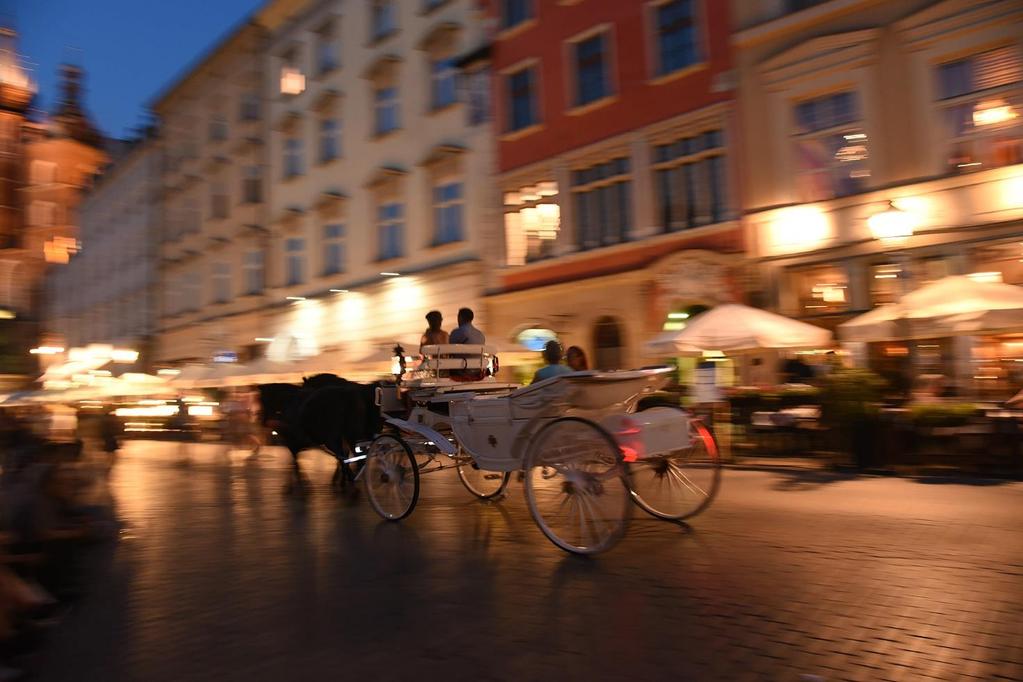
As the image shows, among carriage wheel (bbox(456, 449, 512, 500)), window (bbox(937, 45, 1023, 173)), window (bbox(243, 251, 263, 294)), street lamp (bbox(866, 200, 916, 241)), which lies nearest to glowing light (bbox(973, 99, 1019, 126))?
window (bbox(937, 45, 1023, 173))

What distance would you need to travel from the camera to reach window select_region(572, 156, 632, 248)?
2012cm

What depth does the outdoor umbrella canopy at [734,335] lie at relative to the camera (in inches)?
507

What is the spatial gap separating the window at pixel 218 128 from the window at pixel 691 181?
23.2 m

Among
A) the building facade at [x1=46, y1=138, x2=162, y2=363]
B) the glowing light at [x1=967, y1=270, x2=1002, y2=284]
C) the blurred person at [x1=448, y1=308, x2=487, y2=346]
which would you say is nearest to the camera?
the blurred person at [x1=448, y1=308, x2=487, y2=346]

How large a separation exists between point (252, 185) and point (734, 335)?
25.6 meters

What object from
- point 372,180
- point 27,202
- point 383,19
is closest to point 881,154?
point 27,202

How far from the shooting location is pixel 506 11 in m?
23.0

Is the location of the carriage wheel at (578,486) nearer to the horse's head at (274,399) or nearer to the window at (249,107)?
the horse's head at (274,399)

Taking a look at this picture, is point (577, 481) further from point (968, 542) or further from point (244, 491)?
point (244, 491)

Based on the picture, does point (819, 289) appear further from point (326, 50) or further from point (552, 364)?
point (326, 50)

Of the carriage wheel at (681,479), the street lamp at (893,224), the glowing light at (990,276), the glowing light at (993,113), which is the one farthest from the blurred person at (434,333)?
the glowing light at (993,113)

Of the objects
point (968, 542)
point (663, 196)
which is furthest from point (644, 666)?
point (663, 196)

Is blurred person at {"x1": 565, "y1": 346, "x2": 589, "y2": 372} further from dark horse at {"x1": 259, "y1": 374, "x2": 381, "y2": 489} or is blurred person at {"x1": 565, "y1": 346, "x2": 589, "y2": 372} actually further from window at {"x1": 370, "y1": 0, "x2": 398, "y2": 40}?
window at {"x1": 370, "y1": 0, "x2": 398, "y2": 40}

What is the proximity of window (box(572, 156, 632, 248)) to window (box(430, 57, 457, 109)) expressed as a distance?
5653 millimetres
